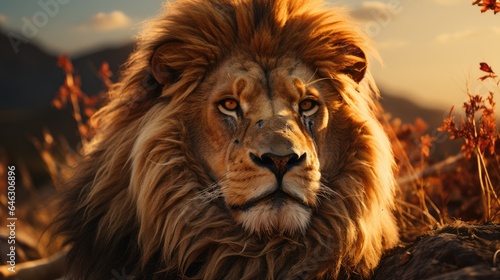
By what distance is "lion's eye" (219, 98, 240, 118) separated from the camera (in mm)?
4102

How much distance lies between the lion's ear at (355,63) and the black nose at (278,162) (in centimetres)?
100

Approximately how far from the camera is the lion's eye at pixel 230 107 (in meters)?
4.10

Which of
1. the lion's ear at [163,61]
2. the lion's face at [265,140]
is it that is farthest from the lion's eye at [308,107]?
the lion's ear at [163,61]

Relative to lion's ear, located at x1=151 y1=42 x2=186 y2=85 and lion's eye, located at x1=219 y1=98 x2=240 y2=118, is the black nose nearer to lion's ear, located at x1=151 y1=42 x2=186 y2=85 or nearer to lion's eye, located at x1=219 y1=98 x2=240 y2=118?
lion's eye, located at x1=219 y1=98 x2=240 y2=118

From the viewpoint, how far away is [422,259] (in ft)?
12.2

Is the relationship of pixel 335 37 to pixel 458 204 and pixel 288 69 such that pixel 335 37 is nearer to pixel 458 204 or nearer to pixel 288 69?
pixel 288 69

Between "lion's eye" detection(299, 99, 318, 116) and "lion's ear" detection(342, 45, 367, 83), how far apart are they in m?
0.42

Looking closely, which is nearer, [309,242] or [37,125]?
[309,242]

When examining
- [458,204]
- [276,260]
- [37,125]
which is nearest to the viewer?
[276,260]

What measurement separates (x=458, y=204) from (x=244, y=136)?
295 centimetres

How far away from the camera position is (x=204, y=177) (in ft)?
13.5

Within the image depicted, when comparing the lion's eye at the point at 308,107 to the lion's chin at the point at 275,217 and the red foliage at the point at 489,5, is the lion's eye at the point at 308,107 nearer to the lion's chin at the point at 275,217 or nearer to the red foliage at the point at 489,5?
the lion's chin at the point at 275,217

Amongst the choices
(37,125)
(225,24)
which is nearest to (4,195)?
(225,24)

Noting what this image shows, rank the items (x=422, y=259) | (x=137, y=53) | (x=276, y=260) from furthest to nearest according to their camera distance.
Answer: (x=137, y=53) → (x=276, y=260) → (x=422, y=259)
